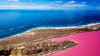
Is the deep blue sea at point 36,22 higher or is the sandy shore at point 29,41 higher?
the deep blue sea at point 36,22

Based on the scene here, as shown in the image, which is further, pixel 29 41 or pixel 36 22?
pixel 36 22

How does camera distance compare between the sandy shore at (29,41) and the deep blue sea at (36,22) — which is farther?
the deep blue sea at (36,22)

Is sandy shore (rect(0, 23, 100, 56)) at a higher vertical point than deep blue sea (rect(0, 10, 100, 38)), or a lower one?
lower

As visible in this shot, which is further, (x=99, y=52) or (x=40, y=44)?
(x=40, y=44)

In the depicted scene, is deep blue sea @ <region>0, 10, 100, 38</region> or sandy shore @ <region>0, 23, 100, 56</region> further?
deep blue sea @ <region>0, 10, 100, 38</region>

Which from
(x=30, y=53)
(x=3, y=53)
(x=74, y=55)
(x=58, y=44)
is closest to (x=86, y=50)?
(x=74, y=55)

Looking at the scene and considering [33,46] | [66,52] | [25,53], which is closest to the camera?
[66,52]

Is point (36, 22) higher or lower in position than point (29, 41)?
higher

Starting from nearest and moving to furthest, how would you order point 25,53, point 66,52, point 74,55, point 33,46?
point 74,55, point 66,52, point 25,53, point 33,46

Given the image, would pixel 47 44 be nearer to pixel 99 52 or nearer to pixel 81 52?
pixel 81 52
